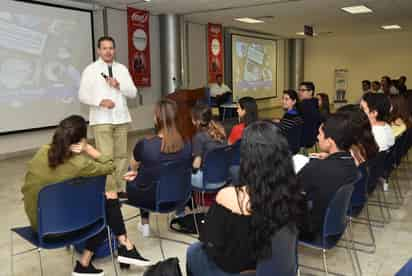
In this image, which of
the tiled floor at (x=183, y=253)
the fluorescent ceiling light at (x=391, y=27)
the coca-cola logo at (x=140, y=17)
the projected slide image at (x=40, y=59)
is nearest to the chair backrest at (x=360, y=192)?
the tiled floor at (x=183, y=253)

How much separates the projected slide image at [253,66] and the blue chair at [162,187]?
9933 mm

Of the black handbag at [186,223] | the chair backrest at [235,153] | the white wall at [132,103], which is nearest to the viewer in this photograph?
the black handbag at [186,223]

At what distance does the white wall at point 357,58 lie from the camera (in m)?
14.9

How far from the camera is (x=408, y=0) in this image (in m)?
8.19

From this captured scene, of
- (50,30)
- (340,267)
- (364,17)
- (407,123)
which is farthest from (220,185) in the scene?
(364,17)

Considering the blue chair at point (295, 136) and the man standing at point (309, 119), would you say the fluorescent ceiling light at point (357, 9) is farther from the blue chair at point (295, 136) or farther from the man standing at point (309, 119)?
the blue chair at point (295, 136)

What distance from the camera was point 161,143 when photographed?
300 centimetres

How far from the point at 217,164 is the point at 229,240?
6.22 ft

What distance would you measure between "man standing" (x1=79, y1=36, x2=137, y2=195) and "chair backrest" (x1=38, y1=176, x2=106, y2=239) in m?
1.74

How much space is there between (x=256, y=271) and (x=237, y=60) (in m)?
11.6

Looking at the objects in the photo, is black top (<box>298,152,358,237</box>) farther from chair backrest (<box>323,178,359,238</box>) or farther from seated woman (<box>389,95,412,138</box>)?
seated woman (<box>389,95,412,138</box>)

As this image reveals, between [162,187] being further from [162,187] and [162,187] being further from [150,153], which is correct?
[150,153]

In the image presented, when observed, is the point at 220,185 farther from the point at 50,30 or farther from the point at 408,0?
the point at 408,0

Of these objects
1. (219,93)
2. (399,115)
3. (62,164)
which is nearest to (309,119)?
(399,115)
